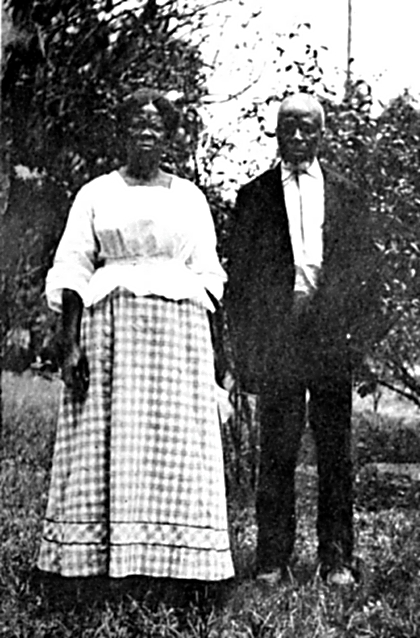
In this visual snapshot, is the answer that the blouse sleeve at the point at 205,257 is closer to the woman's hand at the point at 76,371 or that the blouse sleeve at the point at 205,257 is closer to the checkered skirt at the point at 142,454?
the checkered skirt at the point at 142,454

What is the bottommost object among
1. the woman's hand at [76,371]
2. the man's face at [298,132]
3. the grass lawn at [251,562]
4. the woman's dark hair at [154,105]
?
the grass lawn at [251,562]

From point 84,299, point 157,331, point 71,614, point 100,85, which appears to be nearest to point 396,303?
point 157,331

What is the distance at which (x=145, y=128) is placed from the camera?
219 cm

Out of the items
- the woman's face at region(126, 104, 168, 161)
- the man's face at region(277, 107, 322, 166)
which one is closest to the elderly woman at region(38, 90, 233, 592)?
the woman's face at region(126, 104, 168, 161)

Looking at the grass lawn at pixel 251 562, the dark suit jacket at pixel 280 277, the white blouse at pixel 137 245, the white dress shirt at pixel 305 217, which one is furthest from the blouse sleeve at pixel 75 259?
the white dress shirt at pixel 305 217

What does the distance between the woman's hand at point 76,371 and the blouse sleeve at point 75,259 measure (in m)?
0.11

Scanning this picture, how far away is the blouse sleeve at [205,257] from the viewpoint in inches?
86.6

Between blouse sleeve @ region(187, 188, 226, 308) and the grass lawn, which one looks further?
blouse sleeve @ region(187, 188, 226, 308)

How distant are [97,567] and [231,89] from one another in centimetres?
118

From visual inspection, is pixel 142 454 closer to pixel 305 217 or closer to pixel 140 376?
pixel 140 376

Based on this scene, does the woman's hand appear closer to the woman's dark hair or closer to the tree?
the tree

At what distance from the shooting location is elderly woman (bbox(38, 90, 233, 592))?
2.14 meters

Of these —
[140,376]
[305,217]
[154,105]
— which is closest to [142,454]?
[140,376]

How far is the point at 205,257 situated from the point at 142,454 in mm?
496
